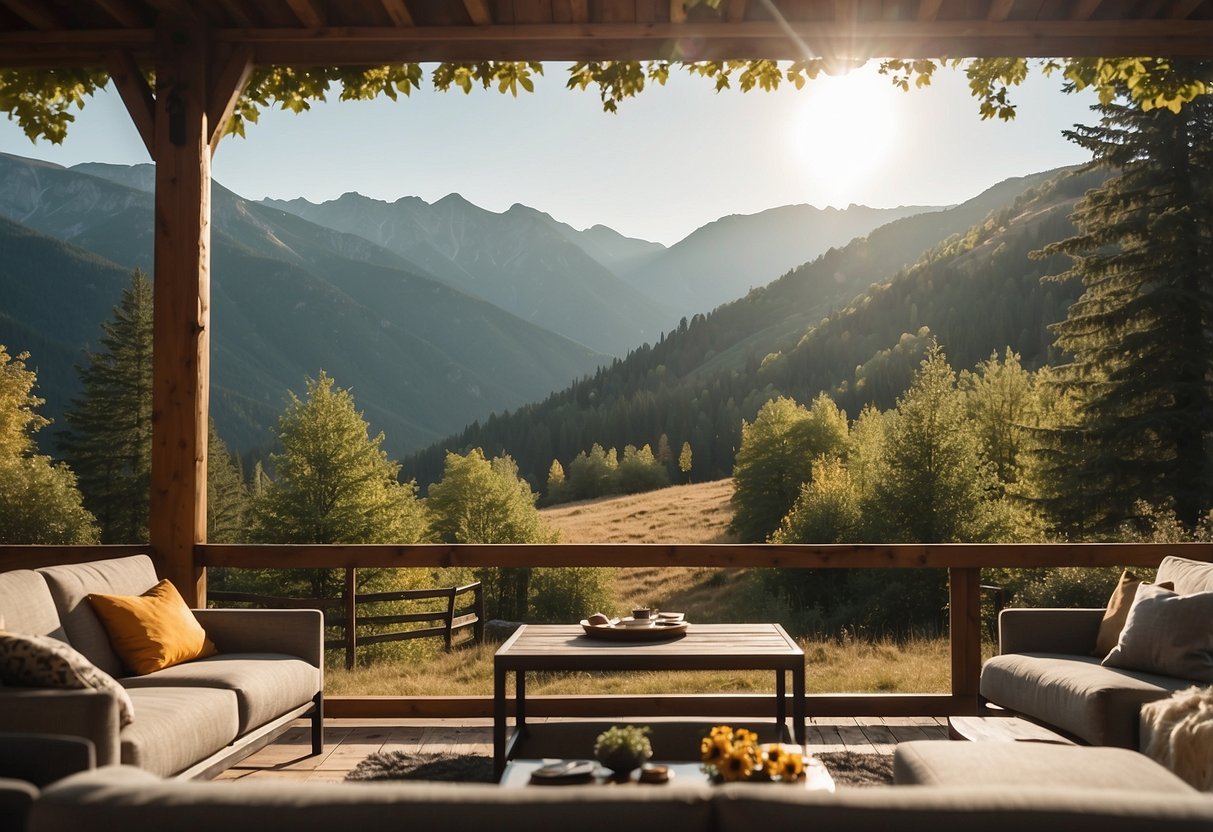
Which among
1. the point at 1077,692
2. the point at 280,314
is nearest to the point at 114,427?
the point at 1077,692

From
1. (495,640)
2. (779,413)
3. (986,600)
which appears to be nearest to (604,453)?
(779,413)

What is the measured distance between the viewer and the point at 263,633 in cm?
404

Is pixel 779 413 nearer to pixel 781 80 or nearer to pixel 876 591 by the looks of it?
pixel 876 591

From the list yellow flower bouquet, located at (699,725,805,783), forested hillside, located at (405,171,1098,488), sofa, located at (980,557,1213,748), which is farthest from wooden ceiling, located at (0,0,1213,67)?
forested hillside, located at (405,171,1098,488)

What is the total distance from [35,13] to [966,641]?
4.98 metres

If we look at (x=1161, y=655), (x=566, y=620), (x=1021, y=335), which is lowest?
(x=566, y=620)

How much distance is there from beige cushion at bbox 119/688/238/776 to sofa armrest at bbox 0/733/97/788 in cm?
82

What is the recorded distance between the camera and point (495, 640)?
17.2 meters

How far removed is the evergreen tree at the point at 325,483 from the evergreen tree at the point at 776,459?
17629 millimetres

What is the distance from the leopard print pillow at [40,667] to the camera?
108 inches

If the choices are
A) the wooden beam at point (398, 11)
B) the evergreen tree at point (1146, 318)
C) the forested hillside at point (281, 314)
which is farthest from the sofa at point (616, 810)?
the forested hillside at point (281, 314)

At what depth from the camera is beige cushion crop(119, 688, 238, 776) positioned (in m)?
2.82

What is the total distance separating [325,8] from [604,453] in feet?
206

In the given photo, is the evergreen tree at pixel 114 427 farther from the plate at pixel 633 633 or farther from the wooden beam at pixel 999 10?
the wooden beam at pixel 999 10
